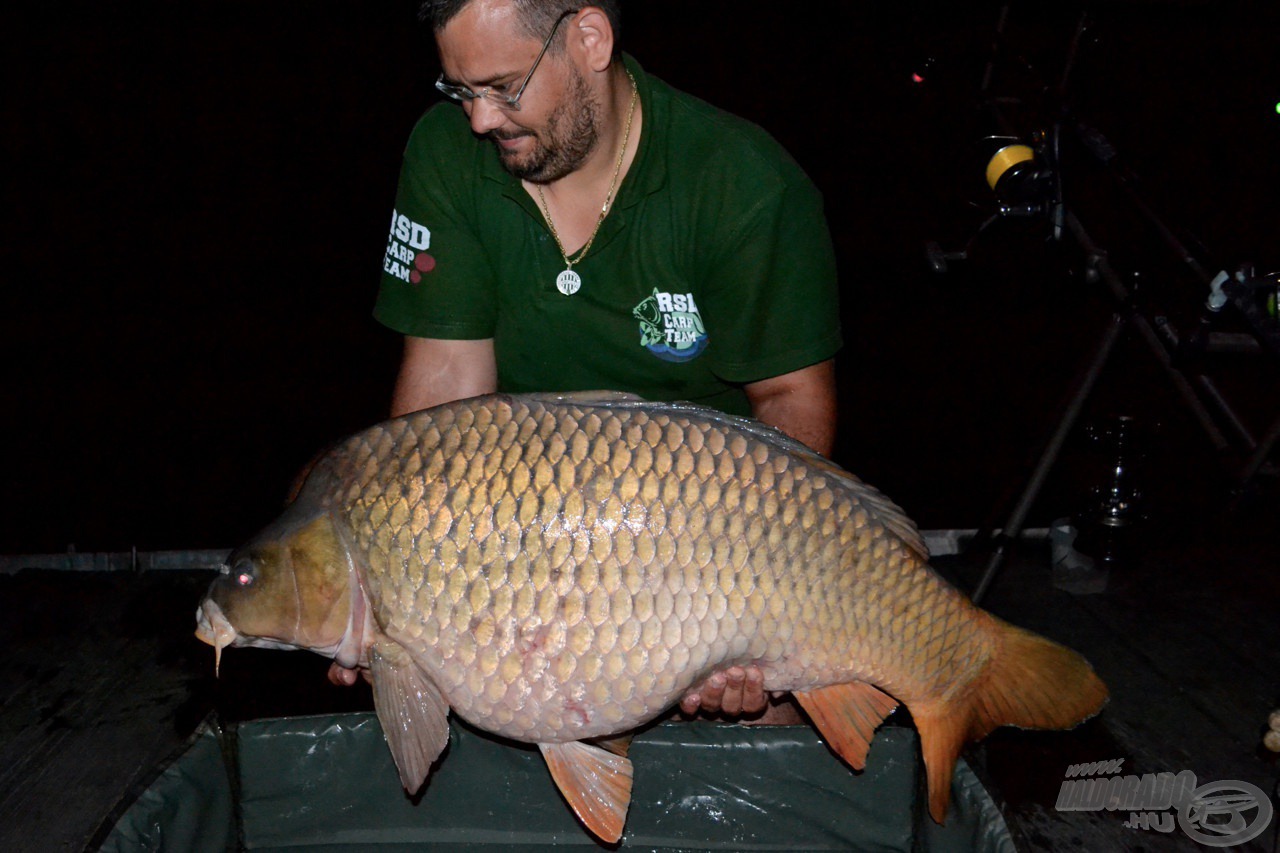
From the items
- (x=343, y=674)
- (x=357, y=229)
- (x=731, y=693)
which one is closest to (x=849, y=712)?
(x=731, y=693)

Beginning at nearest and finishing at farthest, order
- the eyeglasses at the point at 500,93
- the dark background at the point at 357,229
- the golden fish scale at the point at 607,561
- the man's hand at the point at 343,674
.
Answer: the golden fish scale at the point at 607,561, the man's hand at the point at 343,674, the eyeglasses at the point at 500,93, the dark background at the point at 357,229

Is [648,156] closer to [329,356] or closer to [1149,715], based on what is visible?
[1149,715]

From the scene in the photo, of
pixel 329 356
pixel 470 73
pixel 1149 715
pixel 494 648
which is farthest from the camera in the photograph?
pixel 329 356

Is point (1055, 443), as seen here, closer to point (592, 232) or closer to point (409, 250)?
point (592, 232)

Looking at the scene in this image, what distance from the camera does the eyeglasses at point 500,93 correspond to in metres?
1.70

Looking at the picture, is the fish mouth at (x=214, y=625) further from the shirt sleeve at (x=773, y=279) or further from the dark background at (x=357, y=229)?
the dark background at (x=357, y=229)

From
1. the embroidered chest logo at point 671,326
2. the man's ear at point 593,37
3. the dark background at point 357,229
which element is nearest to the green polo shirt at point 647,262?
the embroidered chest logo at point 671,326

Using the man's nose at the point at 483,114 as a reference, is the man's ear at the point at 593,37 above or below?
above

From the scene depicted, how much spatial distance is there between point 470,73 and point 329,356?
85.3 inches

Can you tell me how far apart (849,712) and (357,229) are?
265 cm

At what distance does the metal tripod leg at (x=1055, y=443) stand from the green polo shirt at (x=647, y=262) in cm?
70

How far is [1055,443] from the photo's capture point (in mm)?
2346

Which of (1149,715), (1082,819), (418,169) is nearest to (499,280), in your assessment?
(418,169)

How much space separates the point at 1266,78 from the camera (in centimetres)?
338
